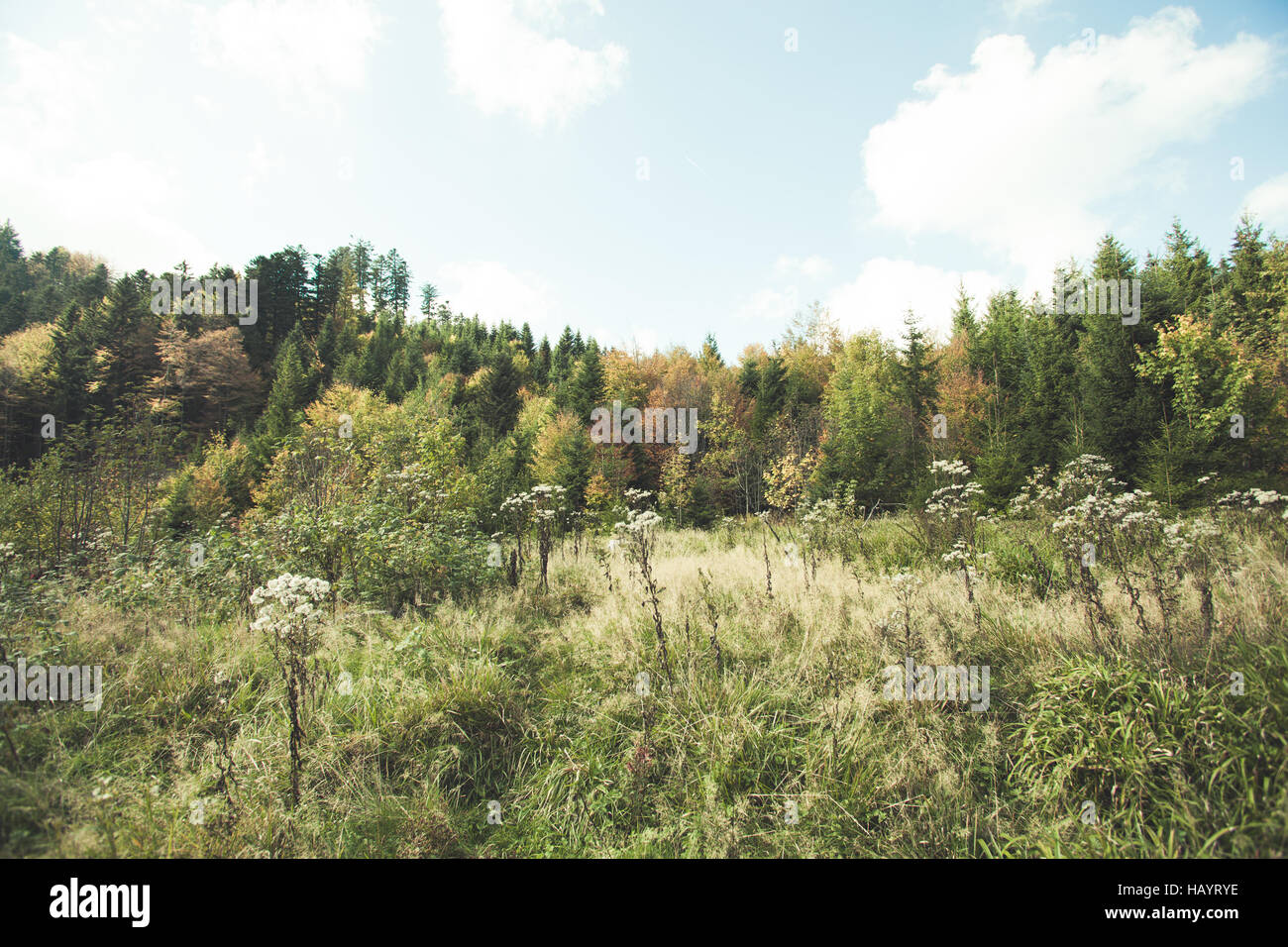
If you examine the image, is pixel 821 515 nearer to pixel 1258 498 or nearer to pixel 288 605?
pixel 1258 498

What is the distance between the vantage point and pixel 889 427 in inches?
832

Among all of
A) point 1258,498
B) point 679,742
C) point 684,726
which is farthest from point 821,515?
point 679,742

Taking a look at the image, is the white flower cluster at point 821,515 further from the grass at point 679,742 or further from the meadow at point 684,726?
the grass at point 679,742

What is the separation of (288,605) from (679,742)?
3.00m

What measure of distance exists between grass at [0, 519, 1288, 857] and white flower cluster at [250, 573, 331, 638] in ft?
3.20

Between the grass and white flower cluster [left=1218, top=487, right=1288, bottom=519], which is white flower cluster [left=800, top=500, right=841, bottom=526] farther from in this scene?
white flower cluster [left=1218, top=487, right=1288, bottom=519]

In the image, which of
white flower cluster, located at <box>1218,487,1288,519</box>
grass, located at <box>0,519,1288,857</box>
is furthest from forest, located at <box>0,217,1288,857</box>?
white flower cluster, located at <box>1218,487,1288,519</box>

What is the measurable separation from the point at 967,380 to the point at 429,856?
30094mm

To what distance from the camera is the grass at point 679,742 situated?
98.3 inches

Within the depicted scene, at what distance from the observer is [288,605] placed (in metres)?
3.14

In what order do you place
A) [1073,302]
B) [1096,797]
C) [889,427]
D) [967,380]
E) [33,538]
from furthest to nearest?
1. [967,380]
2. [889,427]
3. [1073,302]
4. [33,538]
5. [1096,797]

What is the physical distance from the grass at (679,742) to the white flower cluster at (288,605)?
3.20 ft
